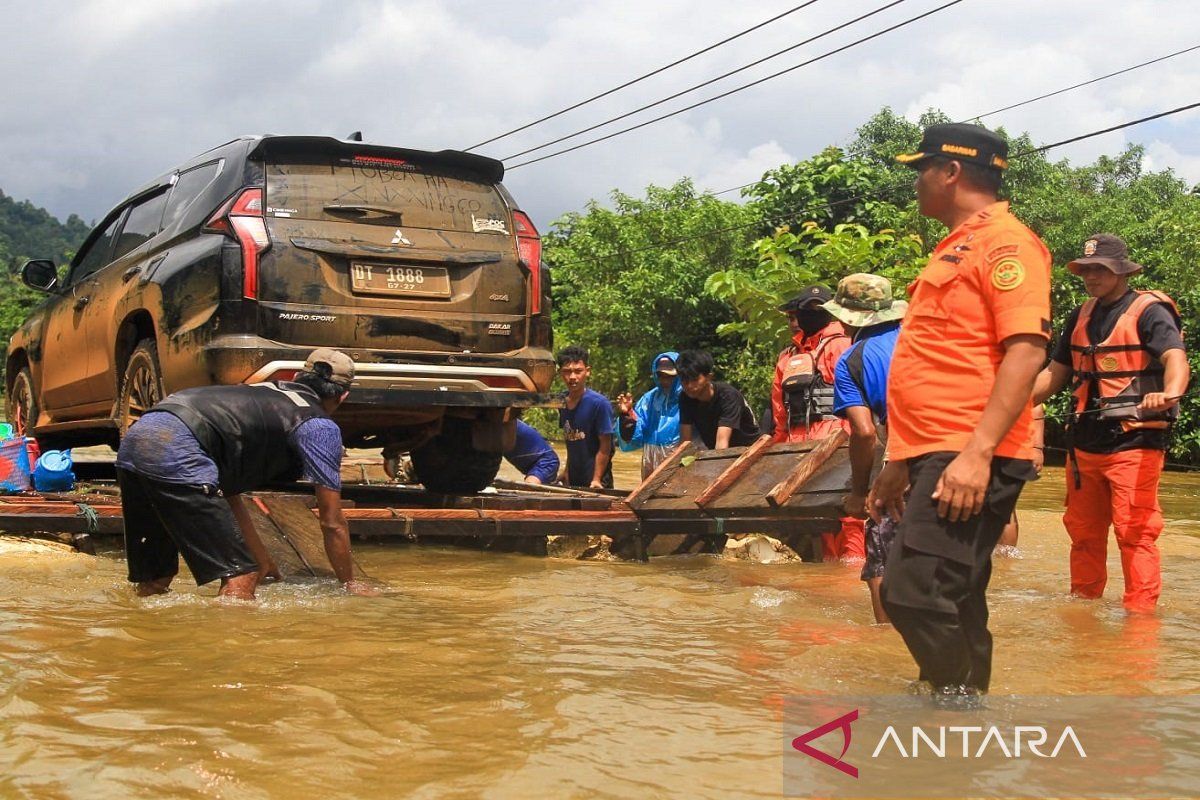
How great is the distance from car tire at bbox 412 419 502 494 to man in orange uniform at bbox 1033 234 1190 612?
11.6 ft

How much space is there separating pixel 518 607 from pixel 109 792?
3.00 meters

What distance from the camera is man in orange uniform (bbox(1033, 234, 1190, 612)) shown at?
5.79m

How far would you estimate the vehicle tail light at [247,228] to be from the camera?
6680 mm

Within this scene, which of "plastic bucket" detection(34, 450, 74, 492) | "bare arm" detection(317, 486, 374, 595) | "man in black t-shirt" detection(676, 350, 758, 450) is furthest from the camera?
"man in black t-shirt" detection(676, 350, 758, 450)

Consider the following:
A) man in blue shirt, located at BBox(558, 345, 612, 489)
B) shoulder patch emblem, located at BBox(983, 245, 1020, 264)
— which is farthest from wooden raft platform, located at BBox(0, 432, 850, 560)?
shoulder patch emblem, located at BBox(983, 245, 1020, 264)

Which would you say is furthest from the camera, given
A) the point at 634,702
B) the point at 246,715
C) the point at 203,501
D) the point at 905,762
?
the point at 203,501

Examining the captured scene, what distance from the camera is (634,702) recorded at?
4.04m

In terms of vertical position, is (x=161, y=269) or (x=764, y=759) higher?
(x=161, y=269)

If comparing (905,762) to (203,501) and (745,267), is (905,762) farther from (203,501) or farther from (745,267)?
(745,267)

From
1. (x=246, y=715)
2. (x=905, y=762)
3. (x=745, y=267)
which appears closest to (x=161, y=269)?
(x=246, y=715)

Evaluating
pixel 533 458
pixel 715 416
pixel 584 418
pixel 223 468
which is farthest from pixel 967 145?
pixel 533 458

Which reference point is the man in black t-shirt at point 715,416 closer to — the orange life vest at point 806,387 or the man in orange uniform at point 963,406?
the orange life vest at point 806,387

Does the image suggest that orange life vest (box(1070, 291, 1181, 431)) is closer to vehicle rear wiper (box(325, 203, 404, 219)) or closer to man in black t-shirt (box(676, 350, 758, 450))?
man in black t-shirt (box(676, 350, 758, 450))

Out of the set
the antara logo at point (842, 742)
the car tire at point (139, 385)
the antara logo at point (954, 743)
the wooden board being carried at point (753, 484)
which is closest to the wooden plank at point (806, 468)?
the wooden board being carried at point (753, 484)
